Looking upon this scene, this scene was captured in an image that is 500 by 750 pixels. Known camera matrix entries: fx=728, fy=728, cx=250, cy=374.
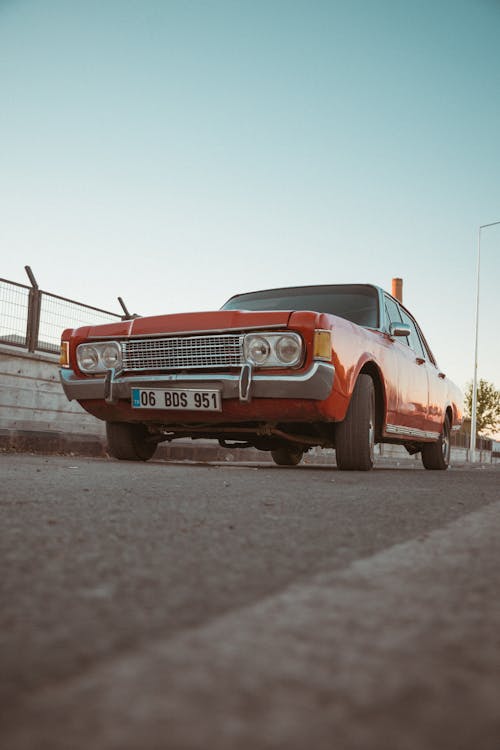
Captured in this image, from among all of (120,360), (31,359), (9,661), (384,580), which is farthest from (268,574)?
(31,359)

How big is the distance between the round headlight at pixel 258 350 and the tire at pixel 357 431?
81cm

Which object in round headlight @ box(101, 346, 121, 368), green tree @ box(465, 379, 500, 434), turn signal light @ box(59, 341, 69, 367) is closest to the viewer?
round headlight @ box(101, 346, 121, 368)

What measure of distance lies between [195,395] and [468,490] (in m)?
1.96

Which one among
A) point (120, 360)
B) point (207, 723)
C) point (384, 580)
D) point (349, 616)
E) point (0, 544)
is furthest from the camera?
point (120, 360)

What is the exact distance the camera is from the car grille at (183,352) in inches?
200

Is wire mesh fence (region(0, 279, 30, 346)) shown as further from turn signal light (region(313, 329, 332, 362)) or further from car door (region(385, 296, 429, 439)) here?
turn signal light (region(313, 329, 332, 362))

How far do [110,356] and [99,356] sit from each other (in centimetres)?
10

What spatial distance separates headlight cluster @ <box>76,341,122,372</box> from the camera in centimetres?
557

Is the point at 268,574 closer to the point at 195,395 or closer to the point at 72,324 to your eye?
the point at 195,395

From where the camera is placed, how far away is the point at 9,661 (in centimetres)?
91

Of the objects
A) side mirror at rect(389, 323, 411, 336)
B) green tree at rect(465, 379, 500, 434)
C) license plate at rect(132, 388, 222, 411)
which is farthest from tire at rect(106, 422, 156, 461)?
green tree at rect(465, 379, 500, 434)

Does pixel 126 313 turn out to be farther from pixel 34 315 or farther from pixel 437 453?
pixel 437 453

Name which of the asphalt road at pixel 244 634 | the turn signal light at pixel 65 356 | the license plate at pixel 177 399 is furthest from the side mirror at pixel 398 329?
the asphalt road at pixel 244 634

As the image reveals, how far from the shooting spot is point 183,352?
527 centimetres
